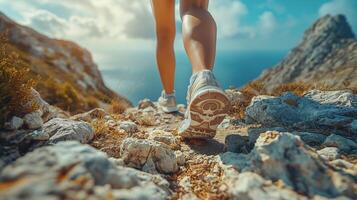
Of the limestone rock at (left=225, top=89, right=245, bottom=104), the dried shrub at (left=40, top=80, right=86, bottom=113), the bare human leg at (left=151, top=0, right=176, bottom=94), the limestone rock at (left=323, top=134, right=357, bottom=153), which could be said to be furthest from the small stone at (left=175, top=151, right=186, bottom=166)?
the dried shrub at (left=40, top=80, right=86, bottom=113)

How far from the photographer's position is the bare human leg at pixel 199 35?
333 centimetres

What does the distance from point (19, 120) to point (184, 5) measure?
2.08 metres

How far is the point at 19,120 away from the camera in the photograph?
11.0ft

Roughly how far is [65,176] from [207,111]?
173 cm

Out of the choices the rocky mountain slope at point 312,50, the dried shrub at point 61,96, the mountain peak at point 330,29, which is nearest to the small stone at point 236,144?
the dried shrub at point 61,96

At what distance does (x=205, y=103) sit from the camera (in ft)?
10.2

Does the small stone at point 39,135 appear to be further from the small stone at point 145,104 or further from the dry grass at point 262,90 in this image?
the small stone at point 145,104

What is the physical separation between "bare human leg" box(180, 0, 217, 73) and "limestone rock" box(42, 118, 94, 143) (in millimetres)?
1285

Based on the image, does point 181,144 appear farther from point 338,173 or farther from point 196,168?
point 338,173

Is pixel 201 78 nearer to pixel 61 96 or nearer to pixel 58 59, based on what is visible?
pixel 61 96

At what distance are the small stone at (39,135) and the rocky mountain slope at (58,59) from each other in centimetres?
2013

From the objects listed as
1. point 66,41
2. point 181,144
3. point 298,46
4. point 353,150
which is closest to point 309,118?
point 353,150

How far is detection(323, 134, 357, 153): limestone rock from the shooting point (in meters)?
3.19

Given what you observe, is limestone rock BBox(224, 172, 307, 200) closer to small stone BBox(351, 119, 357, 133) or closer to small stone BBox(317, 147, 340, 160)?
small stone BBox(317, 147, 340, 160)
